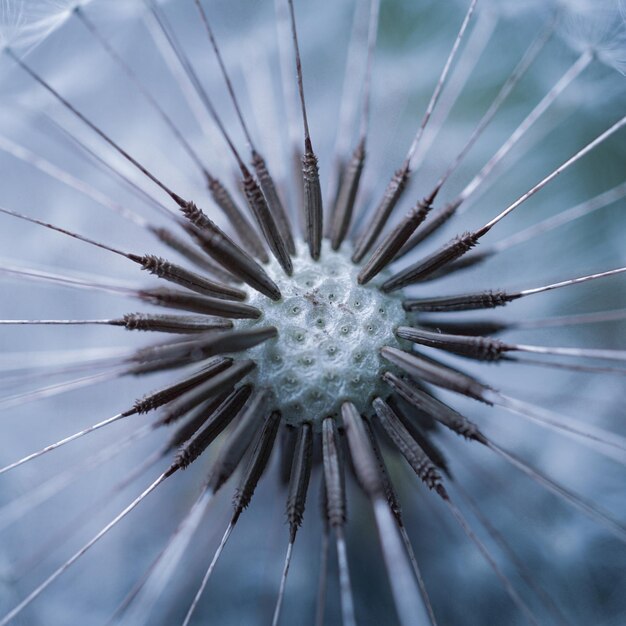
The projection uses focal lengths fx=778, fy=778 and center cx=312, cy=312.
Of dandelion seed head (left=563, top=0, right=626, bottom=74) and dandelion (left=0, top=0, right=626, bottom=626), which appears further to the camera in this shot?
dandelion seed head (left=563, top=0, right=626, bottom=74)

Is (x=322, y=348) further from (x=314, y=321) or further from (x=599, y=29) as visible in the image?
(x=599, y=29)

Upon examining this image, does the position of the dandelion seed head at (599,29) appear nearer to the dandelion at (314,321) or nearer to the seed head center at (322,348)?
the dandelion at (314,321)

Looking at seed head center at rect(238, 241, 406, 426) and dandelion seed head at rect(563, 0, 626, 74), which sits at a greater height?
dandelion seed head at rect(563, 0, 626, 74)

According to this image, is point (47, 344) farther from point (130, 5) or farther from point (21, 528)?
point (130, 5)

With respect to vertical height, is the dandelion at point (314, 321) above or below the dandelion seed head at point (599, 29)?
below

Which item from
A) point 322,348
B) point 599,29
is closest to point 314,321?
point 322,348

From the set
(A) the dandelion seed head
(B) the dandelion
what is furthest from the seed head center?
(A) the dandelion seed head

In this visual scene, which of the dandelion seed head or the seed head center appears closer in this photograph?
the seed head center

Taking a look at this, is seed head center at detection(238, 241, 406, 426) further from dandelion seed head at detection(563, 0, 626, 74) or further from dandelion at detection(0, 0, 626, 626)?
dandelion seed head at detection(563, 0, 626, 74)

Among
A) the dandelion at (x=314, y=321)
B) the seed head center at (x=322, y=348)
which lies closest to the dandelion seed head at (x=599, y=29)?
the dandelion at (x=314, y=321)
